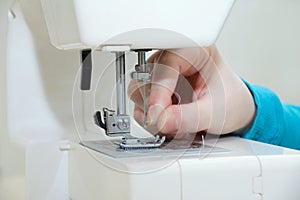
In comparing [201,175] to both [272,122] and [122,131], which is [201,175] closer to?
[122,131]

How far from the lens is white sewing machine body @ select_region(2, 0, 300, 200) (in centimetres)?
42

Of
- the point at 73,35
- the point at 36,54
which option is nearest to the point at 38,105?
the point at 36,54

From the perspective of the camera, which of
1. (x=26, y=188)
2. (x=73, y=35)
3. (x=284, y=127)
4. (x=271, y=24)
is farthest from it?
(x=271, y=24)

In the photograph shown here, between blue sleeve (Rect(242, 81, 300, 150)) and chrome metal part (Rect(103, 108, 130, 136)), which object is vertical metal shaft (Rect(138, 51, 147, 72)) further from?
blue sleeve (Rect(242, 81, 300, 150))

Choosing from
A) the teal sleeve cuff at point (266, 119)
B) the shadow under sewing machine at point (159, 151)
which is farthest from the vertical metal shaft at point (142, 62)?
the teal sleeve cuff at point (266, 119)

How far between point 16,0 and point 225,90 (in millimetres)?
307

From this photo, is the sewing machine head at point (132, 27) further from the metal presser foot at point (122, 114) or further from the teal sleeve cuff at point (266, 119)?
the teal sleeve cuff at point (266, 119)

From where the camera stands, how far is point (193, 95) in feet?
2.06

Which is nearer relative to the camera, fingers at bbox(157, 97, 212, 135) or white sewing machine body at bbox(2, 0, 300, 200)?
white sewing machine body at bbox(2, 0, 300, 200)

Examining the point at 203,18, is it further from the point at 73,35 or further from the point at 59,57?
the point at 59,57

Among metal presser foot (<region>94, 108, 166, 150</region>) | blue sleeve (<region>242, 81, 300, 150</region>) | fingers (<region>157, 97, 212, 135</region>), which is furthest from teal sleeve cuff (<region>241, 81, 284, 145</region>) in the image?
metal presser foot (<region>94, 108, 166, 150</region>)

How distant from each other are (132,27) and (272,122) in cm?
39

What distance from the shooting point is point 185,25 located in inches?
18.6

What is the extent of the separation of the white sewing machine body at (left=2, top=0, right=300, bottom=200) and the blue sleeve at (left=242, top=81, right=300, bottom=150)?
20 cm
